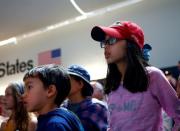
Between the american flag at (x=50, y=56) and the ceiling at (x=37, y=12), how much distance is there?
39 cm

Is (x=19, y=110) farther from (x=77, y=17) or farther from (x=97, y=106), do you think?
(x=77, y=17)

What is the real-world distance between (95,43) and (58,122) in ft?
11.8

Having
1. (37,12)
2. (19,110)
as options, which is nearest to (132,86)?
(19,110)

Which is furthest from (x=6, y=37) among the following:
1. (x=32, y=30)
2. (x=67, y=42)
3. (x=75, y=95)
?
(x=75, y=95)

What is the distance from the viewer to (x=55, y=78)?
5.45 feet

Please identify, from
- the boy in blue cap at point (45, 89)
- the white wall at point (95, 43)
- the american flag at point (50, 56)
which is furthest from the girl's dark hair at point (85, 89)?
the american flag at point (50, 56)

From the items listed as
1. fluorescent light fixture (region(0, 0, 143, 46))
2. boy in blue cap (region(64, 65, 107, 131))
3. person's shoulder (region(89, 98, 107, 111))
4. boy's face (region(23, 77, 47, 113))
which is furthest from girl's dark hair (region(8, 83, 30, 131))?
fluorescent light fixture (region(0, 0, 143, 46))

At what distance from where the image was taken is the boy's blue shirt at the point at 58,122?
146 cm

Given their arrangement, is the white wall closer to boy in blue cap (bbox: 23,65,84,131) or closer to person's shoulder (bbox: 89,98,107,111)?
person's shoulder (bbox: 89,98,107,111)

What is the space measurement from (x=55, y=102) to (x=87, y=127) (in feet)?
1.65

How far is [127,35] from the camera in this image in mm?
1933

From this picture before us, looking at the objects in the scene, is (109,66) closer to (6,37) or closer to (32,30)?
(32,30)

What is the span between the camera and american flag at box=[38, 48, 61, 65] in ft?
18.1

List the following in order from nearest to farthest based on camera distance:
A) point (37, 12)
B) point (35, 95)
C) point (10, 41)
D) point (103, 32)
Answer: point (35, 95) → point (103, 32) → point (37, 12) → point (10, 41)
